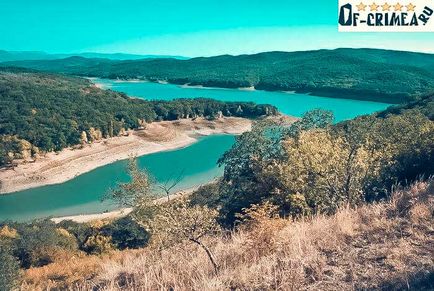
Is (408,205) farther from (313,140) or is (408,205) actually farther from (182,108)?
(182,108)

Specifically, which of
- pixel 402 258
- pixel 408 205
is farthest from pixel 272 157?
pixel 402 258

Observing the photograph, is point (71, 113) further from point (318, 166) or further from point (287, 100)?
point (287, 100)

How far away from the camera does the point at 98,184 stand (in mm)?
45250

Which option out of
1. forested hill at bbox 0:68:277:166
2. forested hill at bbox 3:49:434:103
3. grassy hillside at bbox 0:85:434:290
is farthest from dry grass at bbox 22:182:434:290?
forested hill at bbox 3:49:434:103

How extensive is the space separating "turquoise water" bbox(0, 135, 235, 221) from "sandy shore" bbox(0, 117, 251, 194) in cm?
151

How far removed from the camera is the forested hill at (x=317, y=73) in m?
113

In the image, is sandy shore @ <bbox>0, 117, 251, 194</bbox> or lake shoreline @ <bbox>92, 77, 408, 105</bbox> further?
lake shoreline @ <bbox>92, 77, 408, 105</bbox>

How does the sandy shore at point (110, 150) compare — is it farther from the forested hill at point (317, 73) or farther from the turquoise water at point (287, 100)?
the forested hill at point (317, 73)

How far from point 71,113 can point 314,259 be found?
63506 mm

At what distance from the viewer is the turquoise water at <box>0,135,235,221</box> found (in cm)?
3800

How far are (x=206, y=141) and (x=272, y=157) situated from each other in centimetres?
4985

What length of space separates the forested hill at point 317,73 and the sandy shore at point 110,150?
43041mm

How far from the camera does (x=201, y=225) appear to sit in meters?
6.40

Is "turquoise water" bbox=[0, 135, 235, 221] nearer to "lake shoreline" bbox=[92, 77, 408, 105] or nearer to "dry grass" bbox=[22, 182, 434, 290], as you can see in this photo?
"dry grass" bbox=[22, 182, 434, 290]
